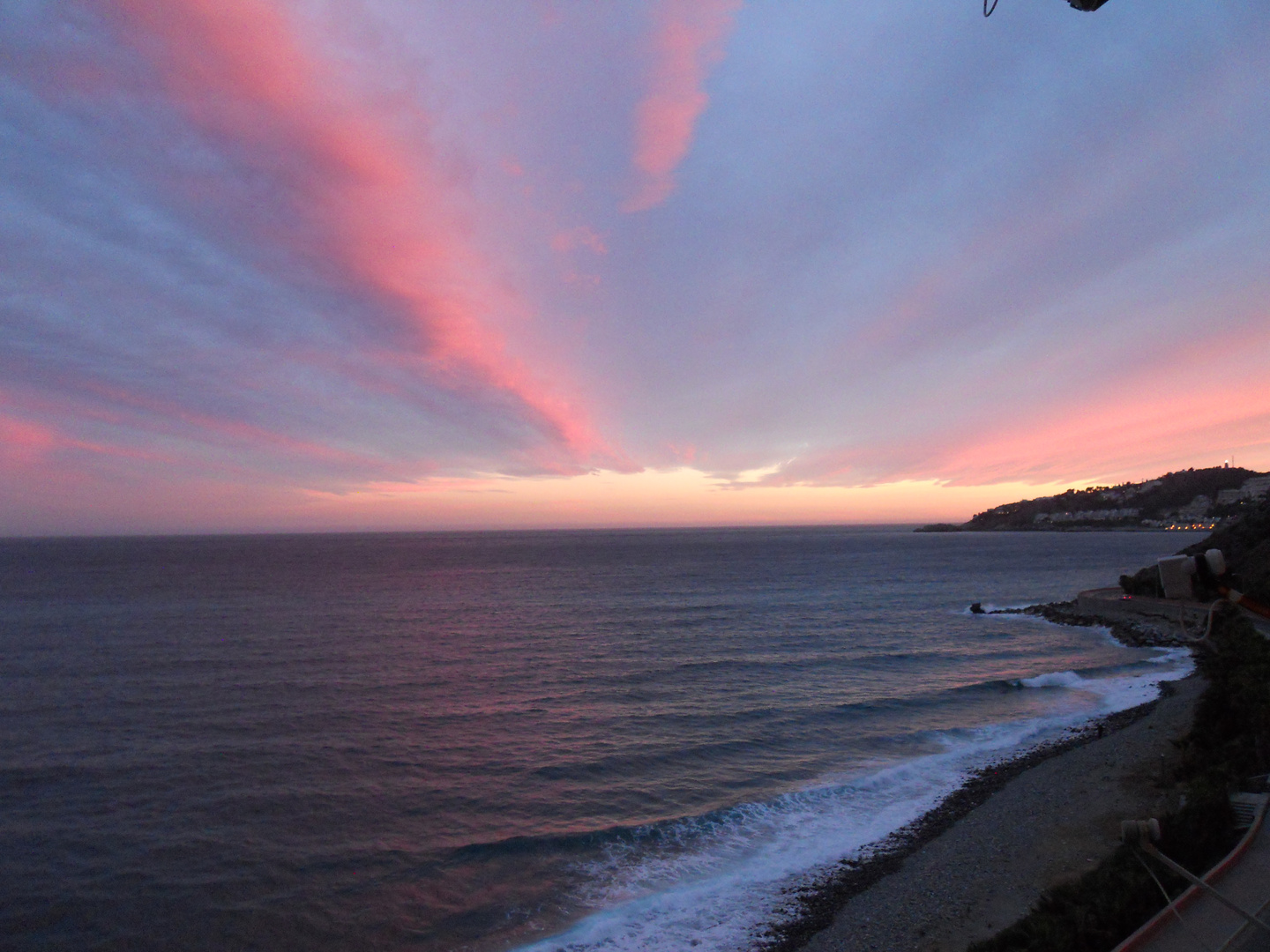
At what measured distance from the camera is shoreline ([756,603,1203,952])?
12.7 meters

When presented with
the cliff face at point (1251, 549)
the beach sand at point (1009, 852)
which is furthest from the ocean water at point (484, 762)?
the cliff face at point (1251, 549)

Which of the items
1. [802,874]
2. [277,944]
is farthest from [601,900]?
[277,944]

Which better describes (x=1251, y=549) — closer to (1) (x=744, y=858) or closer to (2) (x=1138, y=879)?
(1) (x=744, y=858)

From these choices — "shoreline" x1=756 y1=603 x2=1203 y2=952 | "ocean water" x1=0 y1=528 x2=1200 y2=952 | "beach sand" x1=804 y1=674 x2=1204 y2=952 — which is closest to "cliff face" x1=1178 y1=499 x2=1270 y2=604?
"ocean water" x1=0 y1=528 x2=1200 y2=952

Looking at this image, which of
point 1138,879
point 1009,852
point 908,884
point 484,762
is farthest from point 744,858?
point 484,762

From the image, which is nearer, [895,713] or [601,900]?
[601,900]

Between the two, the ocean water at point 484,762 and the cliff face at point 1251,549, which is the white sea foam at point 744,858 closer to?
the ocean water at point 484,762

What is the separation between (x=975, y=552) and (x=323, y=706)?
156611 millimetres

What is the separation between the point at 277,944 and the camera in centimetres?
1346

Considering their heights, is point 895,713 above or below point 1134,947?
below

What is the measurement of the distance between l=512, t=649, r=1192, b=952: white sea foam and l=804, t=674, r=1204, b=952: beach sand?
1580mm

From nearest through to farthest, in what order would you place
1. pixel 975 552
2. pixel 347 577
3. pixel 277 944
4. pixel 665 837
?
1. pixel 277 944
2. pixel 665 837
3. pixel 347 577
4. pixel 975 552

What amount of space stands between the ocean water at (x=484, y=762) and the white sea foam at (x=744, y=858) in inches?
3.1

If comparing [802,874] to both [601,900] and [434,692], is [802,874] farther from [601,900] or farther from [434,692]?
[434,692]
